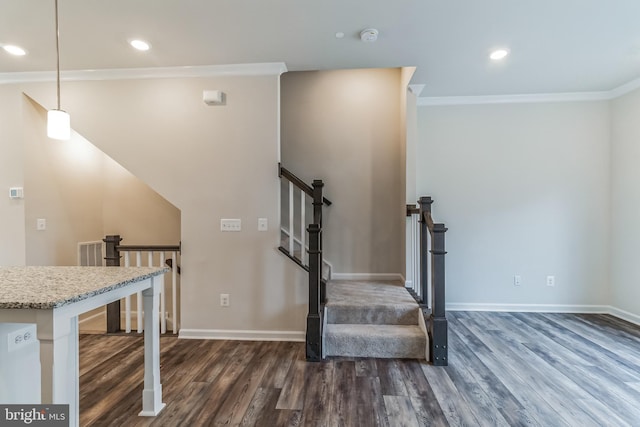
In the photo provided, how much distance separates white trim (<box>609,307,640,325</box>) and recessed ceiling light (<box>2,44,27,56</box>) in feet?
22.2

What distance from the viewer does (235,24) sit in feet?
7.54

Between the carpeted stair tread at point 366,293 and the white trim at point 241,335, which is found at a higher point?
the carpeted stair tread at point 366,293

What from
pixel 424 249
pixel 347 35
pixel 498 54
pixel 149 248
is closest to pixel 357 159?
pixel 424 249

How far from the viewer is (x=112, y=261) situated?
325 centimetres

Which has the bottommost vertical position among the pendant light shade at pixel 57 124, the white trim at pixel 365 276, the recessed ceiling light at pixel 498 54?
the white trim at pixel 365 276

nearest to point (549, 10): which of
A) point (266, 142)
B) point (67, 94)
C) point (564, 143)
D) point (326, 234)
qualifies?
point (564, 143)

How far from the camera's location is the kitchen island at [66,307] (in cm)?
120

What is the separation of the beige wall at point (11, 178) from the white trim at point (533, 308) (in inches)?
194

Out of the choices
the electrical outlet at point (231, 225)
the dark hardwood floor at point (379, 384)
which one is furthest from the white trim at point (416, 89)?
the dark hardwood floor at point (379, 384)

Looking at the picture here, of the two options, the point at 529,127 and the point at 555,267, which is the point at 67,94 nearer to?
the point at 529,127

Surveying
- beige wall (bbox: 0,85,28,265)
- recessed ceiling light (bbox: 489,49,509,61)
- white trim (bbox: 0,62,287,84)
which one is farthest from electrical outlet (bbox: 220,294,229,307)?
recessed ceiling light (bbox: 489,49,509,61)

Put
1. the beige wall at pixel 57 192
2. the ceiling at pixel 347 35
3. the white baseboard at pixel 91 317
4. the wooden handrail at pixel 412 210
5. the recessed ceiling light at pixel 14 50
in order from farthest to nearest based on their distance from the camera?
the white baseboard at pixel 91 317
the wooden handrail at pixel 412 210
the beige wall at pixel 57 192
the recessed ceiling light at pixel 14 50
the ceiling at pixel 347 35

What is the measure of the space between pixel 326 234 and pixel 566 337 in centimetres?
273

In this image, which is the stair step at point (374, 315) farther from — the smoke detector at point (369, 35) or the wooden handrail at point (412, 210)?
the smoke detector at point (369, 35)
